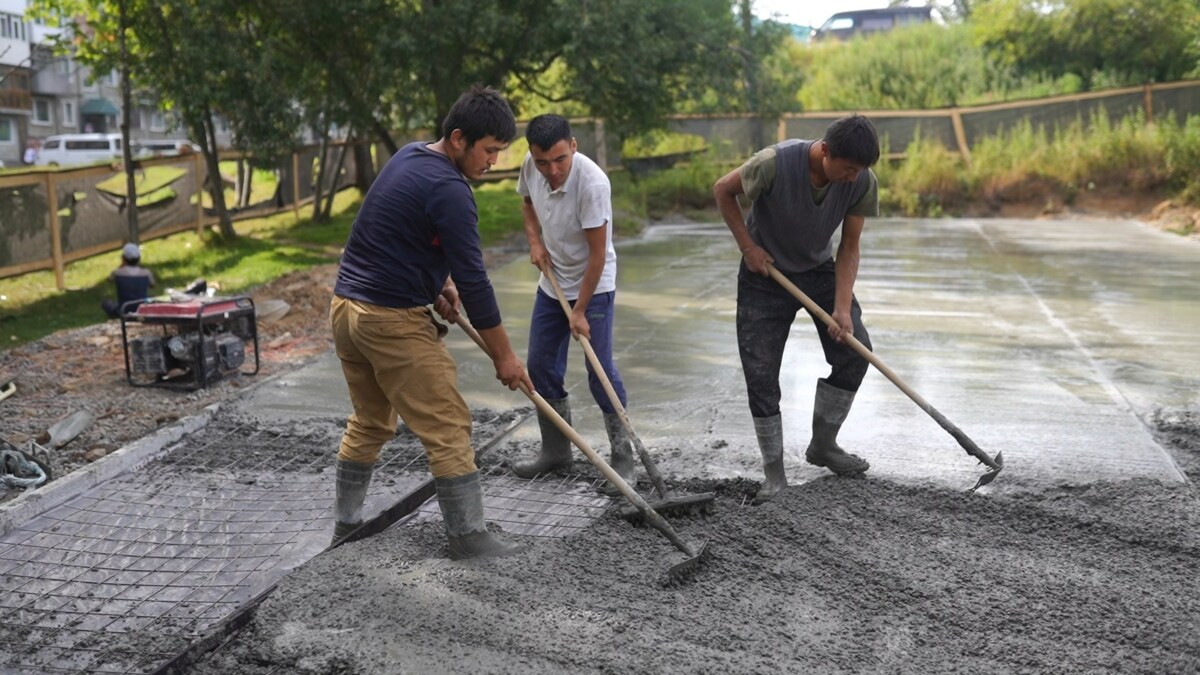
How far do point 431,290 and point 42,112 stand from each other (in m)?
57.2

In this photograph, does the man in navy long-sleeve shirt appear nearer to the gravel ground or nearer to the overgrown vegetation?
the gravel ground

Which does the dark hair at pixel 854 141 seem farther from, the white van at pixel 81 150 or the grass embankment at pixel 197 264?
the white van at pixel 81 150

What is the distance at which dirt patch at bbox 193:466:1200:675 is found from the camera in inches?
139

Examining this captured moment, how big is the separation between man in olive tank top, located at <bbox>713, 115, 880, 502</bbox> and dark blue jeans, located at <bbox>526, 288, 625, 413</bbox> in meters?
0.61

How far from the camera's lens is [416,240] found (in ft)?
13.8

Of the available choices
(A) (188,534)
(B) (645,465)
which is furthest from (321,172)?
(B) (645,465)

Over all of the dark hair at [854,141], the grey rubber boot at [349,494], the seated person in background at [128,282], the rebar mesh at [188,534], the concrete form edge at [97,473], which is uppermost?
the dark hair at [854,141]

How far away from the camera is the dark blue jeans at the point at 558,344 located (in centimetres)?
534

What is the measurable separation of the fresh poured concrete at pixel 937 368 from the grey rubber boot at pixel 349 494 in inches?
63.3

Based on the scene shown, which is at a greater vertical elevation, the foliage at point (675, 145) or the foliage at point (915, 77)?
the foliage at point (915, 77)

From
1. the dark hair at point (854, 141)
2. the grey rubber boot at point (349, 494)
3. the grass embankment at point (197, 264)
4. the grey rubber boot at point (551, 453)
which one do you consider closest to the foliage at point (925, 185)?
the grass embankment at point (197, 264)

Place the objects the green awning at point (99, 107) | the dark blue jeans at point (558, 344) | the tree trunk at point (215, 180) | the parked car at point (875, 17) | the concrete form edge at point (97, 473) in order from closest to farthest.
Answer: the concrete form edge at point (97, 473) → the dark blue jeans at point (558, 344) → the tree trunk at point (215, 180) → the parked car at point (875, 17) → the green awning at point (99, 107)

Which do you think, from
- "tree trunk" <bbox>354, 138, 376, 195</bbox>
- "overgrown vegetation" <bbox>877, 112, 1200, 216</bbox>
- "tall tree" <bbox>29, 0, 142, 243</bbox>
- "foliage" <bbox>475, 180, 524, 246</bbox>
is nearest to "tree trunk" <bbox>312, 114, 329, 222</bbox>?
"tree trunk" <bbox>354, 138, 376, 195</bbox>

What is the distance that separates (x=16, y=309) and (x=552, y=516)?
813cm
